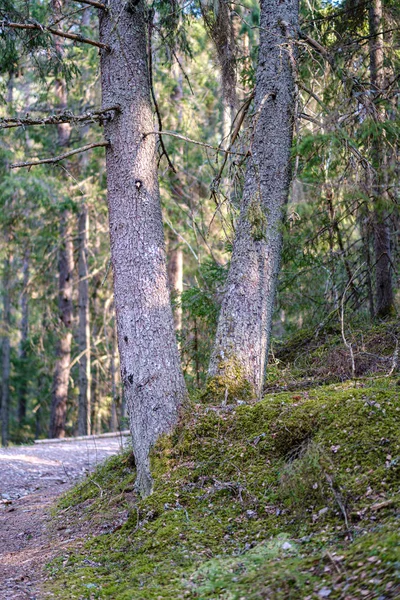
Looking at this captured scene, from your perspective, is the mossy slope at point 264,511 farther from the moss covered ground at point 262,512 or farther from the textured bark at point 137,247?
the textured bark at point 137,247

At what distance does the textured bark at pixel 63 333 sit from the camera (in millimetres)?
18750

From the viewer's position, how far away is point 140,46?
6.49 metres

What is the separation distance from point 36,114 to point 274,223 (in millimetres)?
15295

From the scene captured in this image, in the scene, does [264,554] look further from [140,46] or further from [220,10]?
[220,10]

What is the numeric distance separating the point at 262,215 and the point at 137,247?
1288 mm

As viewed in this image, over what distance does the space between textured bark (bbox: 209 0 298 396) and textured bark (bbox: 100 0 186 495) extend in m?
0.64

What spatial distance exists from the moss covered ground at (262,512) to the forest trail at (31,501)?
10.5 inches

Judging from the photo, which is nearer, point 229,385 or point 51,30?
point 51,30

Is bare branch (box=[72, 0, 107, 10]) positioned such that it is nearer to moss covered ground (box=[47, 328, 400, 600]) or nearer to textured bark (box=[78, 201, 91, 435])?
moss covered ground (box=[47, 328, 400, 600])

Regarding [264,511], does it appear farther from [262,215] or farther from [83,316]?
[83,316]

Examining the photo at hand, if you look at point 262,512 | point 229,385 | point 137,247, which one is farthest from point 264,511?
point 137,247

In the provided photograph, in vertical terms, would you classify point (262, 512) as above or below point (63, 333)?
below

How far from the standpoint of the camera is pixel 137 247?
19.7 feet

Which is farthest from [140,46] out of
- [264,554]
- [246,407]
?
[264,554]
